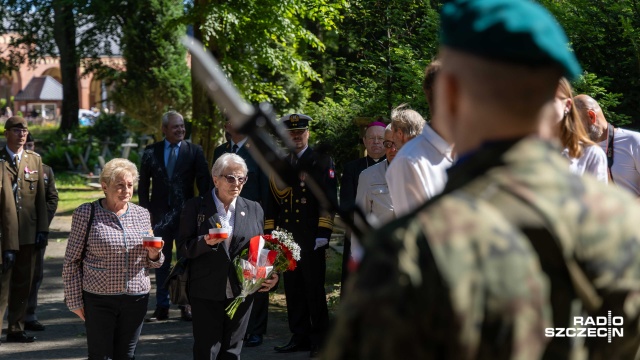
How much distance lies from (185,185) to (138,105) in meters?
17.3

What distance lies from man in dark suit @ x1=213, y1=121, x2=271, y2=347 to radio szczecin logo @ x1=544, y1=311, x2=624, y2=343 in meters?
7.03

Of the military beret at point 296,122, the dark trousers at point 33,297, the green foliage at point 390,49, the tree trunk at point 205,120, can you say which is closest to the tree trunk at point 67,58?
the tree trunk at point 205,120

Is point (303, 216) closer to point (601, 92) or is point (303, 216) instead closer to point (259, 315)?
point (259, 315)

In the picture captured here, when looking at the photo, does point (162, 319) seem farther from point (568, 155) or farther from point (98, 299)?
point (568, 155)

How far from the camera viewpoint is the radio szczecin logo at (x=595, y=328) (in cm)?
191

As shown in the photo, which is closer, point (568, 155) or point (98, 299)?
point (568, 155)

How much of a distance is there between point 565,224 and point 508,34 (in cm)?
38

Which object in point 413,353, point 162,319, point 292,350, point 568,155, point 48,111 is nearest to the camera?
point 413,353

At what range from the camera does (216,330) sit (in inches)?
269

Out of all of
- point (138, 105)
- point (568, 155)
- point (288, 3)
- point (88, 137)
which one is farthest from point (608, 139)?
point (88, 137)

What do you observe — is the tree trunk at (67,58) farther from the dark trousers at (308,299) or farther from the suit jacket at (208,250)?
the suit jacket at (208,250)

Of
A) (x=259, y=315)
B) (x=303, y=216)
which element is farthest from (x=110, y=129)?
(x=303, y=216)

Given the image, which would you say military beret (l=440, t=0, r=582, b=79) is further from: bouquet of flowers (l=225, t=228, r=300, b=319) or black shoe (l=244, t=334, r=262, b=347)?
black shoe (l=244, t=334, r=262, b=347)

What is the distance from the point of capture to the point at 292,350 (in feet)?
29.8
